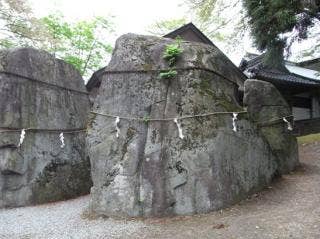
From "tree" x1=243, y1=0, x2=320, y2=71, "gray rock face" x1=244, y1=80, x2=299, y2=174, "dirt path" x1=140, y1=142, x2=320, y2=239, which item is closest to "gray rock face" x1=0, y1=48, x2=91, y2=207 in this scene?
"dirt path" x1=140, y1=142, x2=320, y2=239

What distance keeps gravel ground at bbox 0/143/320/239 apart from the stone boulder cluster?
0.34 m

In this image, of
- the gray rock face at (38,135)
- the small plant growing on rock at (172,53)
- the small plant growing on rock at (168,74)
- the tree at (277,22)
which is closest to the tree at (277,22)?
the tree at (277,22)

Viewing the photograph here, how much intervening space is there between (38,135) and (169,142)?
4159 millimetres

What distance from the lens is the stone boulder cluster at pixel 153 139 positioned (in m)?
6.40

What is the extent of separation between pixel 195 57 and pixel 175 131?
1586mm

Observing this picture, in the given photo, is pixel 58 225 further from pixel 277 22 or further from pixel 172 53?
pixel 277 22

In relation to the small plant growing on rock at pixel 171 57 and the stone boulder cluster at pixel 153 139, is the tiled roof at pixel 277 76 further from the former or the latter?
the small plant growing on rock at pixel 171 57

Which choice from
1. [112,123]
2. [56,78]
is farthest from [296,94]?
[112,123]

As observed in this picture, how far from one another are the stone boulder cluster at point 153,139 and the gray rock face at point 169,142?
18 millimetres

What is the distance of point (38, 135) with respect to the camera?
30.3 feet

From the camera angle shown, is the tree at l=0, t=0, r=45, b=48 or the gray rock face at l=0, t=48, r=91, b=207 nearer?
the gray rock face at l=0, t=48, r=91, b=207

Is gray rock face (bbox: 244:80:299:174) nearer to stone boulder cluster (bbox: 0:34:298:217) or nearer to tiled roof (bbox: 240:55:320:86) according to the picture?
stone boulder cluster (bbox: 0:34:298:217)

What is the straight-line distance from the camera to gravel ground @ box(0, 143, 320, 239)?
513 centimetres

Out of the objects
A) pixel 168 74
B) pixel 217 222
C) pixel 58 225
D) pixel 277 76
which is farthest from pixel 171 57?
pixel 277 76
